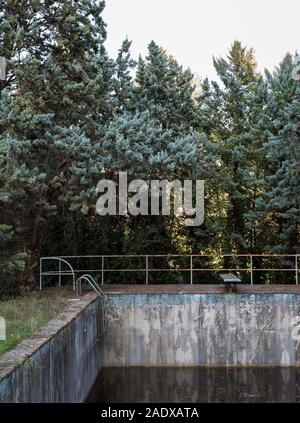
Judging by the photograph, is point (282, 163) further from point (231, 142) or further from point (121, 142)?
point (121, 142)

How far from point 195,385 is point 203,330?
192 cm

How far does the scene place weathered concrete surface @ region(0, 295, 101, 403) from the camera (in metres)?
7.60

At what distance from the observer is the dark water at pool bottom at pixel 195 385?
13875 millimetres

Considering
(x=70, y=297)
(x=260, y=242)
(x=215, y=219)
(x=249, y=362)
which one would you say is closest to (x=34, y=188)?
(x=70, y=297)

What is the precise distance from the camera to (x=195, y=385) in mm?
14875

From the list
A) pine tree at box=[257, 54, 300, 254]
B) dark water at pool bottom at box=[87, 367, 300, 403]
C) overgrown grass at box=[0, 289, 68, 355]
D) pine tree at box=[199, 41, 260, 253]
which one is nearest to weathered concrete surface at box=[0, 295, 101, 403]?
overgrown grass at box=[0, 289, 68, 355]

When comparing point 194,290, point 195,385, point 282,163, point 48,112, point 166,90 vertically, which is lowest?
point 195,385

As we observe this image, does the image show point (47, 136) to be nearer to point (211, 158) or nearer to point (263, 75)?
point (211, 158)

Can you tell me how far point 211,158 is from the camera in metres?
21.7

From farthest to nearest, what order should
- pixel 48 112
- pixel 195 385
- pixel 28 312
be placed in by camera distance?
pixel 48 112 < pixel 195 385 < pixel 28 312

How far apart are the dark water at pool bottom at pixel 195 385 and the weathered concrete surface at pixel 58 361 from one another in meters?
0.65

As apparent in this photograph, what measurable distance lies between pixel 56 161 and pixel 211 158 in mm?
7086

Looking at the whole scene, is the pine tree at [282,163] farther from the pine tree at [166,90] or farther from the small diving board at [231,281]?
the small diving board at [231,281]

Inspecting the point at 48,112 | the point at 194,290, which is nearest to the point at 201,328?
the point at 194,290
